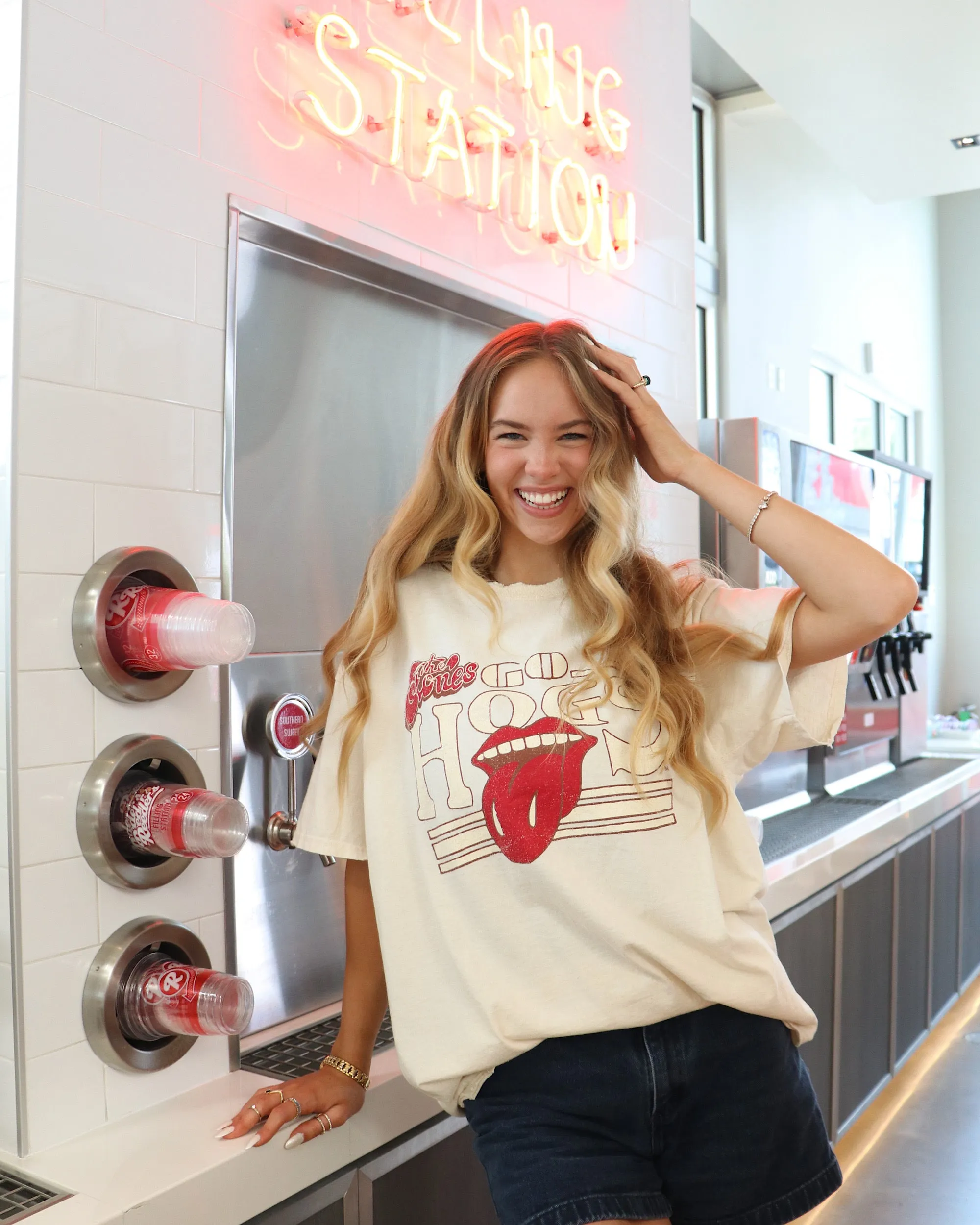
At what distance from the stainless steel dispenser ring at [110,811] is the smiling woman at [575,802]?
218mm

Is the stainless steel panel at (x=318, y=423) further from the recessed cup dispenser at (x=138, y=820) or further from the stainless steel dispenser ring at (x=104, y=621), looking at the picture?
the recessed cup dispenser at (x=138, y=820)

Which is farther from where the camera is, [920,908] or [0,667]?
[920,908]

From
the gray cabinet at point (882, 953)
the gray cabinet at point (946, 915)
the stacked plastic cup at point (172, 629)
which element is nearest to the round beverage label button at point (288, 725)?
the stacked plastic cup at point (172, 629)

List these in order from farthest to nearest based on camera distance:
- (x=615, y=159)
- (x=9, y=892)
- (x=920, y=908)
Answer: (x=920, y=908)
(x=615, y=159)
(x=9, y=892)

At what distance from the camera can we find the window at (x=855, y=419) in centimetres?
585

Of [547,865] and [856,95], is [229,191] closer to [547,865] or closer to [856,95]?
[547,865]

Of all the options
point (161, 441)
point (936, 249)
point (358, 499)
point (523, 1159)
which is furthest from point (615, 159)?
point (936, 249)

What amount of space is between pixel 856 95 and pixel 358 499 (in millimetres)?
2557

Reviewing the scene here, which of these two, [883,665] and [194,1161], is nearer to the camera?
[194,1161]

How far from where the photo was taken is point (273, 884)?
193 cm

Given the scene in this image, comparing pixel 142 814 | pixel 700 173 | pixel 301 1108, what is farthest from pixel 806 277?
pixel 301 1108

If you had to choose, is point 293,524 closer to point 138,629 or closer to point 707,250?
point 138,629

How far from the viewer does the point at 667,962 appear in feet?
4.54

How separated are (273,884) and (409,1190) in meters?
0.54
